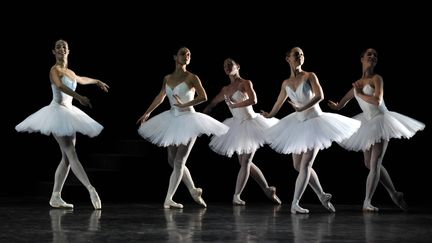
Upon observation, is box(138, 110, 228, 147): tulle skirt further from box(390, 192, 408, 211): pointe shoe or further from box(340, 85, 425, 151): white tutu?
box(390, 192, 408, 211): pointe shoe

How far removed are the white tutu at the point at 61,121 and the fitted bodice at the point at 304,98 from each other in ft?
5.47

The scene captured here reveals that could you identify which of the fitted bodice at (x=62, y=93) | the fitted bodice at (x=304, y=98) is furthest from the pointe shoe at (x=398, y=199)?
the fitted bodice at (x=62, y=93)

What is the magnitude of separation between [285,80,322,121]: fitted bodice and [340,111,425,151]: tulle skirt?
457mm

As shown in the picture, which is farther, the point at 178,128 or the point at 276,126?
the point at 178,128

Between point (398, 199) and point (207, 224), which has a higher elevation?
point (398, 199)

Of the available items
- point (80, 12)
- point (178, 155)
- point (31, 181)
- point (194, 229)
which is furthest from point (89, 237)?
point (80, 12)

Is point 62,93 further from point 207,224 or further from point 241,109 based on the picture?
point 207,224

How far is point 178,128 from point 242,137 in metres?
0.71

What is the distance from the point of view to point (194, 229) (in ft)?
17.4

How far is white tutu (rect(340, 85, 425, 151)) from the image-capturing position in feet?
21.5

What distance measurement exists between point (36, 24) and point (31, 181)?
1752mm

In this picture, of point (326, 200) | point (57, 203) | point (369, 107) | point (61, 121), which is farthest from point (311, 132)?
point (57, 203)

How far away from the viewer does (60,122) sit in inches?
262

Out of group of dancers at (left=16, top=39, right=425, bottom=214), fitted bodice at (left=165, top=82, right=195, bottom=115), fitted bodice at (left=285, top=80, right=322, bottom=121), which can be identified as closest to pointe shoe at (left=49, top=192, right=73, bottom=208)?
group of dancers at (left=16, top=39, right=425, bottom=214)
